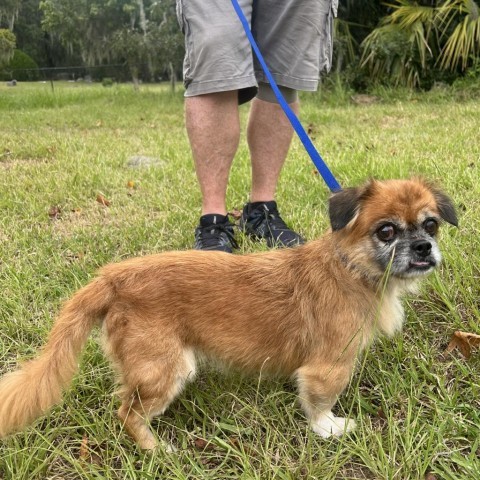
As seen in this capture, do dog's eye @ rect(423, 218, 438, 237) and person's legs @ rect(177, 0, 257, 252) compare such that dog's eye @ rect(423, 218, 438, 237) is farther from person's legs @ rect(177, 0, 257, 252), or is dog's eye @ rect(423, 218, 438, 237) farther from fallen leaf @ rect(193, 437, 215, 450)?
person's legs @ rect(177, 0, 257, 252)

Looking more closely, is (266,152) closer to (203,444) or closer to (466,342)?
(466,342)

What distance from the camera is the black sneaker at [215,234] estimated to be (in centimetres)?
285

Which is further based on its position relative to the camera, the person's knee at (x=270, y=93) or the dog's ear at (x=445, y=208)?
the person's knee at (x=270, y=93)

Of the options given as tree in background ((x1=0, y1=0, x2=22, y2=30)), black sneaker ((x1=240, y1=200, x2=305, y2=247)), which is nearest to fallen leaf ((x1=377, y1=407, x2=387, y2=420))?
black sneaker ((x1=240, y1=200, x2=305, y2=247))

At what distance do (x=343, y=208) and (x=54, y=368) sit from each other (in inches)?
42.0

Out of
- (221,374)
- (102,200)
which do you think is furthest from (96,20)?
(221,374)

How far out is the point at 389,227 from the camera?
1.76 metres

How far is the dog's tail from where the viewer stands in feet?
5.26

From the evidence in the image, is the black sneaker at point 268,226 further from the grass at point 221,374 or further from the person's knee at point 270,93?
the person's knee at point 270,93

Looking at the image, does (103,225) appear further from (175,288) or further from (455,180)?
(455,180)

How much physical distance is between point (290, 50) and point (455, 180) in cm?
154

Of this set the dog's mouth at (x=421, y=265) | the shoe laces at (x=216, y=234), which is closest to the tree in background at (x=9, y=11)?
the shoe laces at (x=216, y=234)

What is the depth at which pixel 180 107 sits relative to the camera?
12.1m

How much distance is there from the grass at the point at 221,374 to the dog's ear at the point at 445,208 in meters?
0.44
